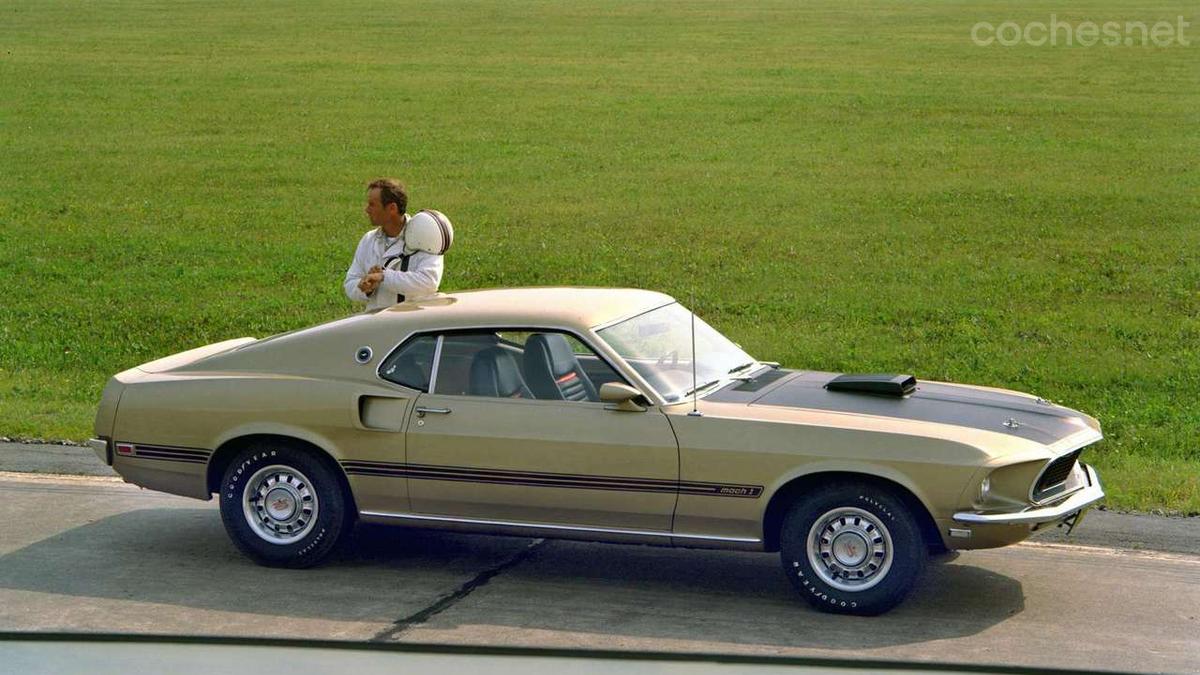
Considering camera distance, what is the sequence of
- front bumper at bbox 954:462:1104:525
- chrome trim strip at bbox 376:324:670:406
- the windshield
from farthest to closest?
the windshield, chrome trim strip at bbox 376:324:670:406, front bumper at bbox 954:462:1104:525

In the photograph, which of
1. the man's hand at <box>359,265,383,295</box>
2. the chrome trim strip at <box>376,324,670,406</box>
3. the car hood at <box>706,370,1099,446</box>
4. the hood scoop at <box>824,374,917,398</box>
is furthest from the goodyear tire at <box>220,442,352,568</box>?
the hood scoop at <box>824,374,917,398</box>

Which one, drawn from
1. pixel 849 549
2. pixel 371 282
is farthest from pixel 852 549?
pixel 371 282

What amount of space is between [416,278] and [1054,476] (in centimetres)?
353

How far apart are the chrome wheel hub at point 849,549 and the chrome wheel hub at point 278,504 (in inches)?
94.0

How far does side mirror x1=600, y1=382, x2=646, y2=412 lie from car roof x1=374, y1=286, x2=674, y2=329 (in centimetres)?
48

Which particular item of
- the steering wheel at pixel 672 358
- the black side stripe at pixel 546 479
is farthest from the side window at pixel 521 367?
the black side stripe at pixel 546 479

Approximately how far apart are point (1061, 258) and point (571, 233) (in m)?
6.54

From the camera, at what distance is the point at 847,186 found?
2502 cm

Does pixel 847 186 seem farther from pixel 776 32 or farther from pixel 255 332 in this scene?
pixel 776 32

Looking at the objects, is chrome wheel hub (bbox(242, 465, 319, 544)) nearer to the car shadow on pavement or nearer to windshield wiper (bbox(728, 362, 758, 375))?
the car shadow on pavement

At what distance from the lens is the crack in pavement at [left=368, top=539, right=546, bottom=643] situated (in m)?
6.49

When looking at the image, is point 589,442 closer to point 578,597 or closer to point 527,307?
point 578,597

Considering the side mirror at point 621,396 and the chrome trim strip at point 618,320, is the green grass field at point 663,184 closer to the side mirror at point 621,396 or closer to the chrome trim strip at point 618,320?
the chrome trim strip at point 618,320

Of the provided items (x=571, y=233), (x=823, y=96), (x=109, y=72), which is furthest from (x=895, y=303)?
(x=109, y=72)
